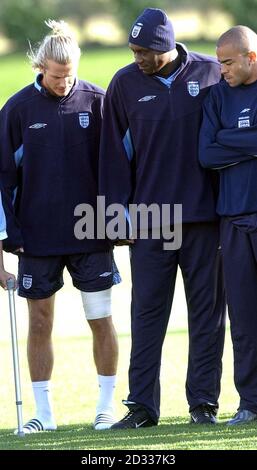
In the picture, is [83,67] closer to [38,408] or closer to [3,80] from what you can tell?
[3,80]

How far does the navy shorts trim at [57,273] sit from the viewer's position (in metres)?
7.08

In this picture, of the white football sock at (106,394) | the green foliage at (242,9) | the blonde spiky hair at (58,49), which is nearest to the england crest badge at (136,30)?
the blonde spiky hair at (58,49)

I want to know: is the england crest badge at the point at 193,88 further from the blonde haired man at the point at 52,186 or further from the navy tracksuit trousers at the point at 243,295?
the navy tracksuit trousers at the point at 243,295

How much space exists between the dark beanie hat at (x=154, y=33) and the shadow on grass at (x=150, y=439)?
7.03ft

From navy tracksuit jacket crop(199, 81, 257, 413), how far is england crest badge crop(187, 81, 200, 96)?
0.11 m

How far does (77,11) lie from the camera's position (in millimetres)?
53969

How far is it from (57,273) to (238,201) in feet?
4.24

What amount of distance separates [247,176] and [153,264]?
0.78 metres

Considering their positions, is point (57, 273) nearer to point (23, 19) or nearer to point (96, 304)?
point (96, 304)

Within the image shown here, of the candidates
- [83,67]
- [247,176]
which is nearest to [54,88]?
[247,176]

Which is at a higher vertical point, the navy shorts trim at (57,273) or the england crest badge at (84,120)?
the england crest badge at (84,120)

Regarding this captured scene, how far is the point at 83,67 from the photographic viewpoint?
46.6m

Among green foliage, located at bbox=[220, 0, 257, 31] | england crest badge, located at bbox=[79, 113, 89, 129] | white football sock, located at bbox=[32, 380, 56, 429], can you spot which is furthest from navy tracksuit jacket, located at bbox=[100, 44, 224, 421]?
green foliage, located at bbox=[220, 0, 257, 31]

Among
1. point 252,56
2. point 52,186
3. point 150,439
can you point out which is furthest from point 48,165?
point 150,439
